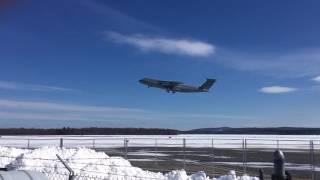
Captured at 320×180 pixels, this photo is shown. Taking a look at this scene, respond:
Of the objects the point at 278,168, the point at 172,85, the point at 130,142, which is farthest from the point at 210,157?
the point at 130,142

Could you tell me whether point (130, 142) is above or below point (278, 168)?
above

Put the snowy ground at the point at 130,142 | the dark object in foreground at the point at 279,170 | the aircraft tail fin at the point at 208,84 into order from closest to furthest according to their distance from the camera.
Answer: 1. the dark object in foreground at the point at 279,170
2. the snowy ground at the point at 130,142
3. the aircraft tail fin at the point at 208,84

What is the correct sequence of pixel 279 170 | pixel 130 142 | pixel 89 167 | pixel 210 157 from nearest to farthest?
pixel 279 170, pixel 89 167, pixel 210 157, pixel 130 142

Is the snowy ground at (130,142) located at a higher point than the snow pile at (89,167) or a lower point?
higher

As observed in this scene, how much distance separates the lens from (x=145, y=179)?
51.4 ft

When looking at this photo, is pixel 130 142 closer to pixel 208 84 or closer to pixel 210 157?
pixel 208 84

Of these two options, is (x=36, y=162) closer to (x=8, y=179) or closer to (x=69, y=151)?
(x=69, y=151)

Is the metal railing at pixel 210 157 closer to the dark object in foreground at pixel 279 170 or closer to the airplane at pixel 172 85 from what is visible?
the airplane at pixel 172 85

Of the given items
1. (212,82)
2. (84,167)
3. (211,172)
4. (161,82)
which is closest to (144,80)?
(161,82)

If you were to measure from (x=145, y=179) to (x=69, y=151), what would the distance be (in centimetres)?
585

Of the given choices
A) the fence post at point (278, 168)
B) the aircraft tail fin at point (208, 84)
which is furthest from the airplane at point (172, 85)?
the fence post at point (278, 168)

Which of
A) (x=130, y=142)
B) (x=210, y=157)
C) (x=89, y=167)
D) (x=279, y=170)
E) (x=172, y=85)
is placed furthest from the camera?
(x=130, y=142)

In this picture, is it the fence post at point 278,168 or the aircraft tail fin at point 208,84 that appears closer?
the fence post at point 278,168

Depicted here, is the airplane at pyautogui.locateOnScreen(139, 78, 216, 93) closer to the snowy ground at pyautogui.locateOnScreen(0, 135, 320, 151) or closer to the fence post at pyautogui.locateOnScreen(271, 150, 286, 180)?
the snowy ground at pyautogui.locateOnScreen(0, 135, 320, 151)
